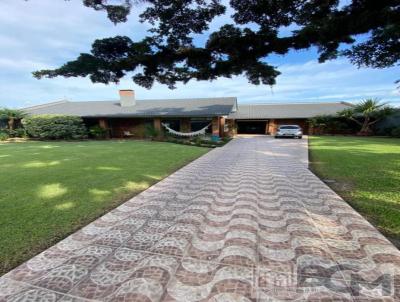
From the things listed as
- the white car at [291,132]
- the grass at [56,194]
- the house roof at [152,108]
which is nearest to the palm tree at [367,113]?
the white car at [291,132]

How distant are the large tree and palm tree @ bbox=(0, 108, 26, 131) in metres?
20.4

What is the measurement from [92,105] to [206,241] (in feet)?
82.4

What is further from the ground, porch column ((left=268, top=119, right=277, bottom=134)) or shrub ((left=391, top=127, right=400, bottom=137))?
porch column ((left=268, top=119, right=277, bottom=134))

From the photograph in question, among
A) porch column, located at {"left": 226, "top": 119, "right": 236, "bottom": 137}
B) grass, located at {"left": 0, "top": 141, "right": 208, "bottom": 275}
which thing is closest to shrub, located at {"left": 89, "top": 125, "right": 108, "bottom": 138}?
grass, located at {"left": 0, "top": 141, "right": 208, "bottom": 275}

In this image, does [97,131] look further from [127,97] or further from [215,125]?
[215,125]

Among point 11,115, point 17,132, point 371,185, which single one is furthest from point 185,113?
point 11,115

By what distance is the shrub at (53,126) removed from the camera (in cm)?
1886

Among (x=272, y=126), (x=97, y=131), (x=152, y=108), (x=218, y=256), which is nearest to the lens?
(x=218, y=256)

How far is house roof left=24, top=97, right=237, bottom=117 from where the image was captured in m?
18.7

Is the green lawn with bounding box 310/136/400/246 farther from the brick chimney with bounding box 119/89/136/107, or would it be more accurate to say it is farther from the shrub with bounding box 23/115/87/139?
the brick chimney with bounding box 119/89/136/107

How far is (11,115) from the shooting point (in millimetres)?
20062

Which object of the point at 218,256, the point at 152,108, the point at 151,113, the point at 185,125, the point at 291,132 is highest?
the point at 152,108

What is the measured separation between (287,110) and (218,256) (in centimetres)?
2565

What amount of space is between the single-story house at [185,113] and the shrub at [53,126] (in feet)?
5.43
